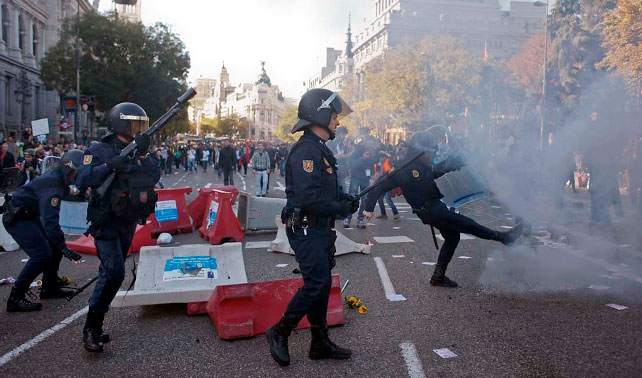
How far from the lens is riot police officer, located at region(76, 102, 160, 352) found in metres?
4.15

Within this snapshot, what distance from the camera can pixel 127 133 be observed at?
444 cm

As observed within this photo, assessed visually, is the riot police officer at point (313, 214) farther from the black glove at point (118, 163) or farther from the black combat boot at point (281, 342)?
the black glove at point (118, 163)

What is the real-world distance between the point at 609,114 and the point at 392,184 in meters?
4.84

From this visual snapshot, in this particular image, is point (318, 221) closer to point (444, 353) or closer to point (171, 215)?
point (444, 353)

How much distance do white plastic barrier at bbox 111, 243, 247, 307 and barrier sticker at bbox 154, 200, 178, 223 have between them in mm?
4818

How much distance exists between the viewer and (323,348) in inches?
160

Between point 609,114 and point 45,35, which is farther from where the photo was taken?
point 45,35

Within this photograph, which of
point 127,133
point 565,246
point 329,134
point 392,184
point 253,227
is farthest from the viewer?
point 253,227

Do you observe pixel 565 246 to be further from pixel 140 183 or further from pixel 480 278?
pixel 140 183

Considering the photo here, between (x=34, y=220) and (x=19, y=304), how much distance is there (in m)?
0.88

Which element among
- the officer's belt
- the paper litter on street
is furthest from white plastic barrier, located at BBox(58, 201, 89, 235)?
the paper litter on street

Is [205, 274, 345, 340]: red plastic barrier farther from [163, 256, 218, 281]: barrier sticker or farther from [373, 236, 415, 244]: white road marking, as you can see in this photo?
[373, 236, 415, 244]: white road marking

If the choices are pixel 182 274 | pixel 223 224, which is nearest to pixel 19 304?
pixel 182 274

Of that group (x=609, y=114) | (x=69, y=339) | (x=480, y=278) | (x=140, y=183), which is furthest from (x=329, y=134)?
(x=609, y=114)
